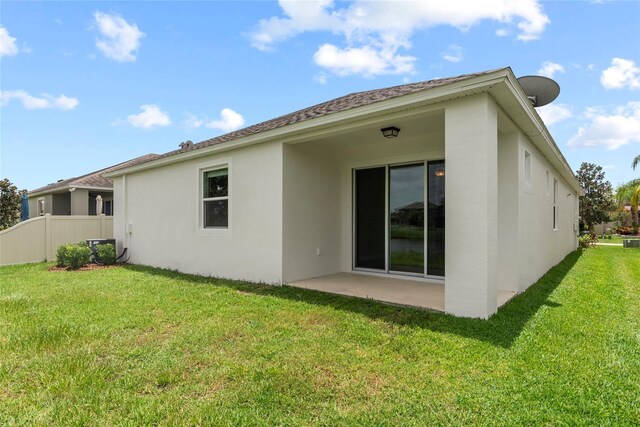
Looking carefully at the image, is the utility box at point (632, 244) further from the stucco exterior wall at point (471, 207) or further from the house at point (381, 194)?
the stucco exterior wall at point (471, 207)

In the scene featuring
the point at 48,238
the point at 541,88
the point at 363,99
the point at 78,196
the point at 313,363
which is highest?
the point at 541,88

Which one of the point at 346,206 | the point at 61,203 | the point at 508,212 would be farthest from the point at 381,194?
the point at 61,203

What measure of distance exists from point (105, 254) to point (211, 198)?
4708 millimetres

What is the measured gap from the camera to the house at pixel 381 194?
446 cm

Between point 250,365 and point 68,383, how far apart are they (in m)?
1.52

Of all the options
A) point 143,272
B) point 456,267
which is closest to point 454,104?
point 456,267

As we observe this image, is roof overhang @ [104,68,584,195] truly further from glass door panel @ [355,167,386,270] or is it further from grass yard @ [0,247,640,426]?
grass yard @ [0,247,640,426]

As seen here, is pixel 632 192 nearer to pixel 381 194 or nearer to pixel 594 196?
pixel 594 196

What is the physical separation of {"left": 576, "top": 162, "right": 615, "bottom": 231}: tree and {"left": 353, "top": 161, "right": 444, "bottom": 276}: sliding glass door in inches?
1083

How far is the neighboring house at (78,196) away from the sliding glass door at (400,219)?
36.2 ft

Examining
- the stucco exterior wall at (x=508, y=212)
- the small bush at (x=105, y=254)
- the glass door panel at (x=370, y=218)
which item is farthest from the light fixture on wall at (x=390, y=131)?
the small bush at (x=105, y=254)

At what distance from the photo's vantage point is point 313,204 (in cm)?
743

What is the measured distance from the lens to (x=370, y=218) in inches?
309

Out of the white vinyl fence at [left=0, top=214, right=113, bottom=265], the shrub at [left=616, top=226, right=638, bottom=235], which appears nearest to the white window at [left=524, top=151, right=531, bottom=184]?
the white vinyl fence at [left=0, top=214, right=113, bottom=265]
